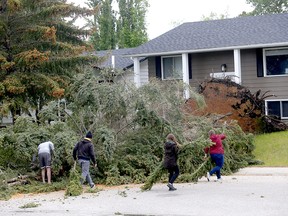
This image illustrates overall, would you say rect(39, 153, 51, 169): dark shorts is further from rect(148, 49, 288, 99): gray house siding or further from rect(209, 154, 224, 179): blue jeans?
rect(148, 49, 288, 99): gray house siding

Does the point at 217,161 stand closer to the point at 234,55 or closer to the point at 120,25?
the point at 234,55

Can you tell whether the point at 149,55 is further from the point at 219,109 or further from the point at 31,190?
the point at 31,190

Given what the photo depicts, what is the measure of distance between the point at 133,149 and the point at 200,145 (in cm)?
305

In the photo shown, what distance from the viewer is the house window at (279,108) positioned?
26906 millimetres

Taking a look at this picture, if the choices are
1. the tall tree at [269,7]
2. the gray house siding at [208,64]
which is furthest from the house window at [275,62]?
the tall tree at [269,7]

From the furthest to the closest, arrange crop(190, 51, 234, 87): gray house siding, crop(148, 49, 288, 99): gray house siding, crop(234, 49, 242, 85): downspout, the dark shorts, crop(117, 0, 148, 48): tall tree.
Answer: crop(117, 0, 148, 48): tall tree < crop(190, 51, 234, 87): gray house siding < crop(148, 49, 288, 99): gray house siding < crop(234, 49, 242, 85): downspout < the dark shorts

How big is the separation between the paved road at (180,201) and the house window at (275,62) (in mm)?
10700

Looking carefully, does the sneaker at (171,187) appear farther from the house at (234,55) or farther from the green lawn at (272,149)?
the house at (234,55)

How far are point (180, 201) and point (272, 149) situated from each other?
28.0 feet

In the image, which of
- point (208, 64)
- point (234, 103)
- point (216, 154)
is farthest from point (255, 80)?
point (216, 154)

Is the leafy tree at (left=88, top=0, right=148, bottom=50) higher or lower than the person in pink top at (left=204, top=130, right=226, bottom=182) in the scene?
higher

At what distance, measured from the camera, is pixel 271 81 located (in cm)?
2711

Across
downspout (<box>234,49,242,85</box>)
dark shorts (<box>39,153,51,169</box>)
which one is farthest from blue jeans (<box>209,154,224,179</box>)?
downspout (<box>234,49,242,85</box>)

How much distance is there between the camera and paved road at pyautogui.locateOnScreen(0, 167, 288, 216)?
12.2 m
